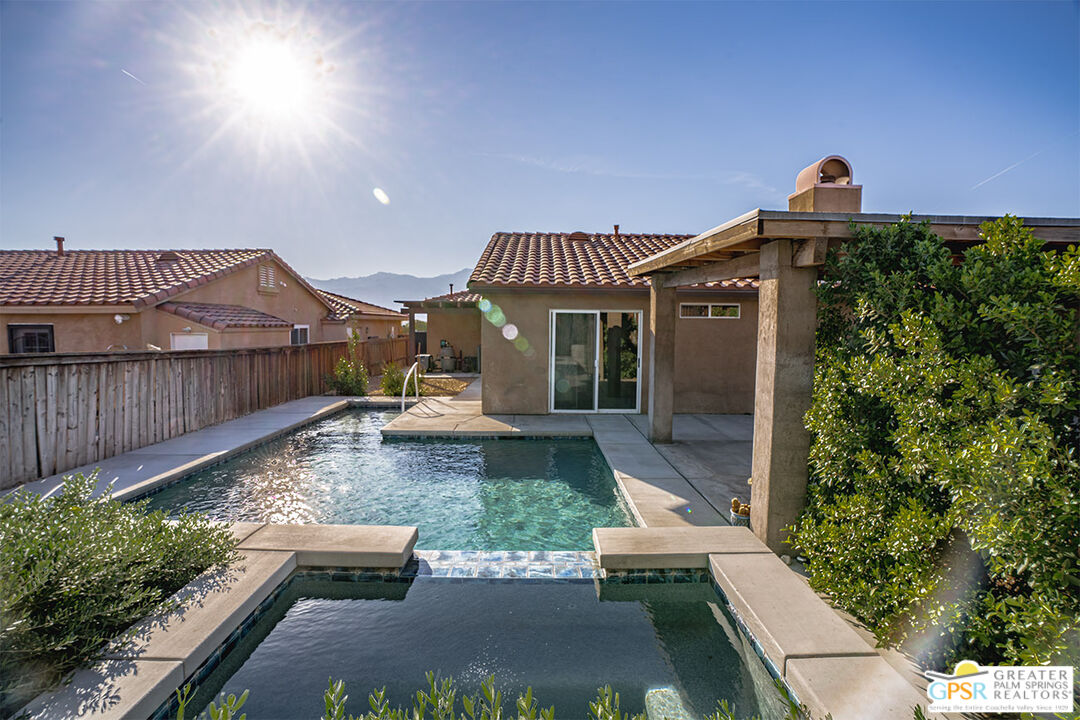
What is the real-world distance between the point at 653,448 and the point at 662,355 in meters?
1.66

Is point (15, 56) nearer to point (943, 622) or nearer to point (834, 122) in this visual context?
point (943, 622)

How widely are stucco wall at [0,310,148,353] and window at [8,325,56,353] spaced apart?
124mm

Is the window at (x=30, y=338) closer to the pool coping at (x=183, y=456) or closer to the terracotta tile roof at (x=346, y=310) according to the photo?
the pool coping at (x=183, y=456)

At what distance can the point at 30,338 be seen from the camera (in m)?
13.8

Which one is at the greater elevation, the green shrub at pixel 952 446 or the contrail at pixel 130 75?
the contrail at pixel 130 75

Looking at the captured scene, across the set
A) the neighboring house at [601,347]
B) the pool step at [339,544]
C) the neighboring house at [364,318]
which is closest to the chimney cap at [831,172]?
the pool step at [339,544]

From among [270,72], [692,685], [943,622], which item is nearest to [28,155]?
[270,72]

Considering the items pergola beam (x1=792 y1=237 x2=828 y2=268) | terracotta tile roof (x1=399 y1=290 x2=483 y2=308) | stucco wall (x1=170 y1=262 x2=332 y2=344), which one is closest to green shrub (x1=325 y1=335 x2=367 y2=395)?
terracotta tile roof (x1=399 y1=290 x2=483 y2=308)

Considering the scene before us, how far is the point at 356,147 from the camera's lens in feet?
Answer: 35.6

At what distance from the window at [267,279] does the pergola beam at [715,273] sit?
16713 millimetres

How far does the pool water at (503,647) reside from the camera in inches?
125

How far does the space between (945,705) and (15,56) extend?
1283 cm

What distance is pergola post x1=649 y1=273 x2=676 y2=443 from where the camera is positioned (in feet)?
28.5

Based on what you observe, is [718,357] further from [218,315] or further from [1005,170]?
[218,315]
